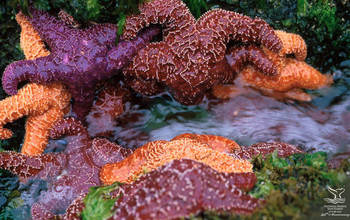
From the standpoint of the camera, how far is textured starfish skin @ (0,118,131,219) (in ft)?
13.2

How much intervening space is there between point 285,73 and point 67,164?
3.02 m

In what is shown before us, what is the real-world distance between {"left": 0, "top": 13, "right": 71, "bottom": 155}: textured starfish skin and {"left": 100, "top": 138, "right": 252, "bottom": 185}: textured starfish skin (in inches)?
36.6

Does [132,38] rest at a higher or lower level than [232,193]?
higher

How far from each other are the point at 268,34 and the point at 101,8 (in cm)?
204

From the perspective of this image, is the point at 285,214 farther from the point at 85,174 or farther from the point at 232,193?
the point at 85,174

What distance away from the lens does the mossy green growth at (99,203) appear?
11.0 feet

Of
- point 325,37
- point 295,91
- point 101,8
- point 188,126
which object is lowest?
point 188,126

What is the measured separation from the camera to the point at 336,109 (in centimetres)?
470

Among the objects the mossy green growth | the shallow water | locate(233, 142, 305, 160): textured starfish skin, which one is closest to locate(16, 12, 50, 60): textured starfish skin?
the shallow water

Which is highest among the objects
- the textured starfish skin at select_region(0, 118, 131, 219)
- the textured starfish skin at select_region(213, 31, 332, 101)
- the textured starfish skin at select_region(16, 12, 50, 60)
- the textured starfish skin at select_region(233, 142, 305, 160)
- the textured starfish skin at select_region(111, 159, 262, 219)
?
the textured starfish skin at select_region(16, 12, 50, 60)

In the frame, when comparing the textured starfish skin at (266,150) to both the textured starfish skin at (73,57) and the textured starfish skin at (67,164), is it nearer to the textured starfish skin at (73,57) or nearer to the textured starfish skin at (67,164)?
the textured starfish skin at (67,164)

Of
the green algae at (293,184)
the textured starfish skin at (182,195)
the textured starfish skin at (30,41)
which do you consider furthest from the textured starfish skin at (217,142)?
the textured starfish skin at (30,41)

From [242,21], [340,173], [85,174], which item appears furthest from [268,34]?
[85,174]

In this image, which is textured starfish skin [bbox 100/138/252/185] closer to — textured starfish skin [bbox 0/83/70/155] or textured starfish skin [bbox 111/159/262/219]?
textured starfish skin [bbox 111/159/262/219]
